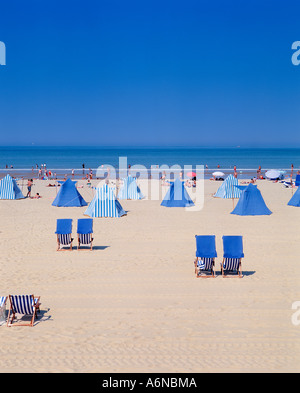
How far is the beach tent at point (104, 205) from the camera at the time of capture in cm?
1734

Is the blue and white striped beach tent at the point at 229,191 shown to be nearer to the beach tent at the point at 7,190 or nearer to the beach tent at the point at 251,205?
the beach tent at the point at 251,205

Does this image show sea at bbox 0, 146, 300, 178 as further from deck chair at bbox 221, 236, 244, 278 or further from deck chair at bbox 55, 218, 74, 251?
deck chair at bbox 221, 236, 244, 278

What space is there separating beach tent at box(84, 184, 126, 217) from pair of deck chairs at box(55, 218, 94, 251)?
5.32 m

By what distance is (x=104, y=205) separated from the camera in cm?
1738

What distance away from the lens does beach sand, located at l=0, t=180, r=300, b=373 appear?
5824mm

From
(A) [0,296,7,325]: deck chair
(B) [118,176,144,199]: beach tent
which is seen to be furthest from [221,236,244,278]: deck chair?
(B) [118,176,144,199]: beach tent

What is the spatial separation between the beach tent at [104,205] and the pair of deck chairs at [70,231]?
532 centimetres

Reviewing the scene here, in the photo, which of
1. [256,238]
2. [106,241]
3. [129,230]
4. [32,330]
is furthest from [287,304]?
[129,230]

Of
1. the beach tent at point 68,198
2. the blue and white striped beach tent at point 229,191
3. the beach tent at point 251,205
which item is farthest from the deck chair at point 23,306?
the blue and white striped beach tent at point 229,191

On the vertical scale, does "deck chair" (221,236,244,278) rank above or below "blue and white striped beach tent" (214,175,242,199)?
below

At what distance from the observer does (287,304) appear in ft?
25.6

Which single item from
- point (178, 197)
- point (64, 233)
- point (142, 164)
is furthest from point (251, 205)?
point (142, 164)

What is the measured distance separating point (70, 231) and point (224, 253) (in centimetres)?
457

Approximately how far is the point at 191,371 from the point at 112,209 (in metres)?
12.2
